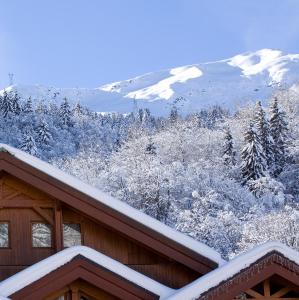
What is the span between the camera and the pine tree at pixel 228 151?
5916 cm

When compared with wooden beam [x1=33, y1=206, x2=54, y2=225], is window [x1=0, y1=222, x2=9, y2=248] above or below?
below

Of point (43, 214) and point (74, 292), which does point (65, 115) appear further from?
point (74, 292)

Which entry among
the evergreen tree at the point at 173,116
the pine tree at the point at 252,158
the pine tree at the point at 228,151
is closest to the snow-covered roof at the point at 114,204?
the pine tree at the point at 252,158

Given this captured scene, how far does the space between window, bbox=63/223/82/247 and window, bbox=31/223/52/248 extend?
0.90 feet

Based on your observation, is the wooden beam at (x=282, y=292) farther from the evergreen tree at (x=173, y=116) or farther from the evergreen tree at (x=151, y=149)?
the evergreen tree at (x=173, y=116)

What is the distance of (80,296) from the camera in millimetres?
10312

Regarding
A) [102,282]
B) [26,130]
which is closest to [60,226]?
[102,282]

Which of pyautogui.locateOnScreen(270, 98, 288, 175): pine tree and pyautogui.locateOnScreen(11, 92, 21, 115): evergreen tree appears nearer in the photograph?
pyautogui.locateOnScreen(270, 98, 288, 175): pine tree

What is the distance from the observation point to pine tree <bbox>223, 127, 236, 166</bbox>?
5916cm

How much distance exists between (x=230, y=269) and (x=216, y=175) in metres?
40.3

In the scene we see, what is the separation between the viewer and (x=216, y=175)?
49719 millimetres

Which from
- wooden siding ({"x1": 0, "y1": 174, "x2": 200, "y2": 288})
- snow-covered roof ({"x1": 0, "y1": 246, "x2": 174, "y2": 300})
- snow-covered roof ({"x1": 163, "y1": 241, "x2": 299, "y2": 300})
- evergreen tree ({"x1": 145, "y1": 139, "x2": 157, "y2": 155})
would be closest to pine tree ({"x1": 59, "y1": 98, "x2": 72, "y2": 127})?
evergreen tree ({"x1": 145, "y1": 139, "x2": 157, "y2": 155})

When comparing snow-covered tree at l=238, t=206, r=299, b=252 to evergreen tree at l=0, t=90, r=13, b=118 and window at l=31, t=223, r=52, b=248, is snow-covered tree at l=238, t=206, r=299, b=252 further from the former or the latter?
evergreen tree at l=0, t=90, r=13, b=118

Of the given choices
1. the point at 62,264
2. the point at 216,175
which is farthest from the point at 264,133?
the point at 62,264
